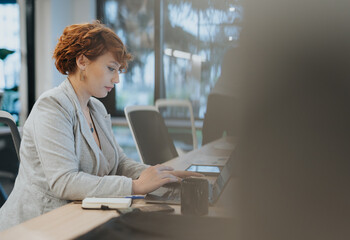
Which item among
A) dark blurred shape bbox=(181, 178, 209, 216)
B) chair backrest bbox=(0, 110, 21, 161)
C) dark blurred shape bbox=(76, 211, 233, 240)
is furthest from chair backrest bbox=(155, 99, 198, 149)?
chair backrest bbox=(0, 110, 21, 161)

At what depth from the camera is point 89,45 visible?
110 centimetres

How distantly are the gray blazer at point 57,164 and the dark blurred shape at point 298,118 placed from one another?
0.74 meters

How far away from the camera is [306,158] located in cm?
16

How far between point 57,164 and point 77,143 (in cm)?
10

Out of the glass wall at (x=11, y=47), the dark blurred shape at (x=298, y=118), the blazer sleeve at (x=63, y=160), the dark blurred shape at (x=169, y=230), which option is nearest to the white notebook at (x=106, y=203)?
the blazer sleeve at (x=63, y=160)

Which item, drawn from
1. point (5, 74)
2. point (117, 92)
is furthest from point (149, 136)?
point (5, 74)

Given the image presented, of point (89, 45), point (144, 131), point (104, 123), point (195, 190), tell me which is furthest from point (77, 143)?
point (144, 131)

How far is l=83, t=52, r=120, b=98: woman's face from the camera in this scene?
109 centimetres

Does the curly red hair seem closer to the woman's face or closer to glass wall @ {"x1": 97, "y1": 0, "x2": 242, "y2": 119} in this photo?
the woman's face

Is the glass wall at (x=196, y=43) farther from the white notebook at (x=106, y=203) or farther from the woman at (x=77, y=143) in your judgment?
the woman at (x=77, y=143)

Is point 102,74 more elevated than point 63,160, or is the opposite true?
point 102,74

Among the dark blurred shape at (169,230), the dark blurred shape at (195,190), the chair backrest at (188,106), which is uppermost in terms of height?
the chair backrest at (188,106)

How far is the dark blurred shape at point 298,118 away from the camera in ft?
0.51

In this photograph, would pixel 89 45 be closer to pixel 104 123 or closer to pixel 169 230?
pixel 104 123
